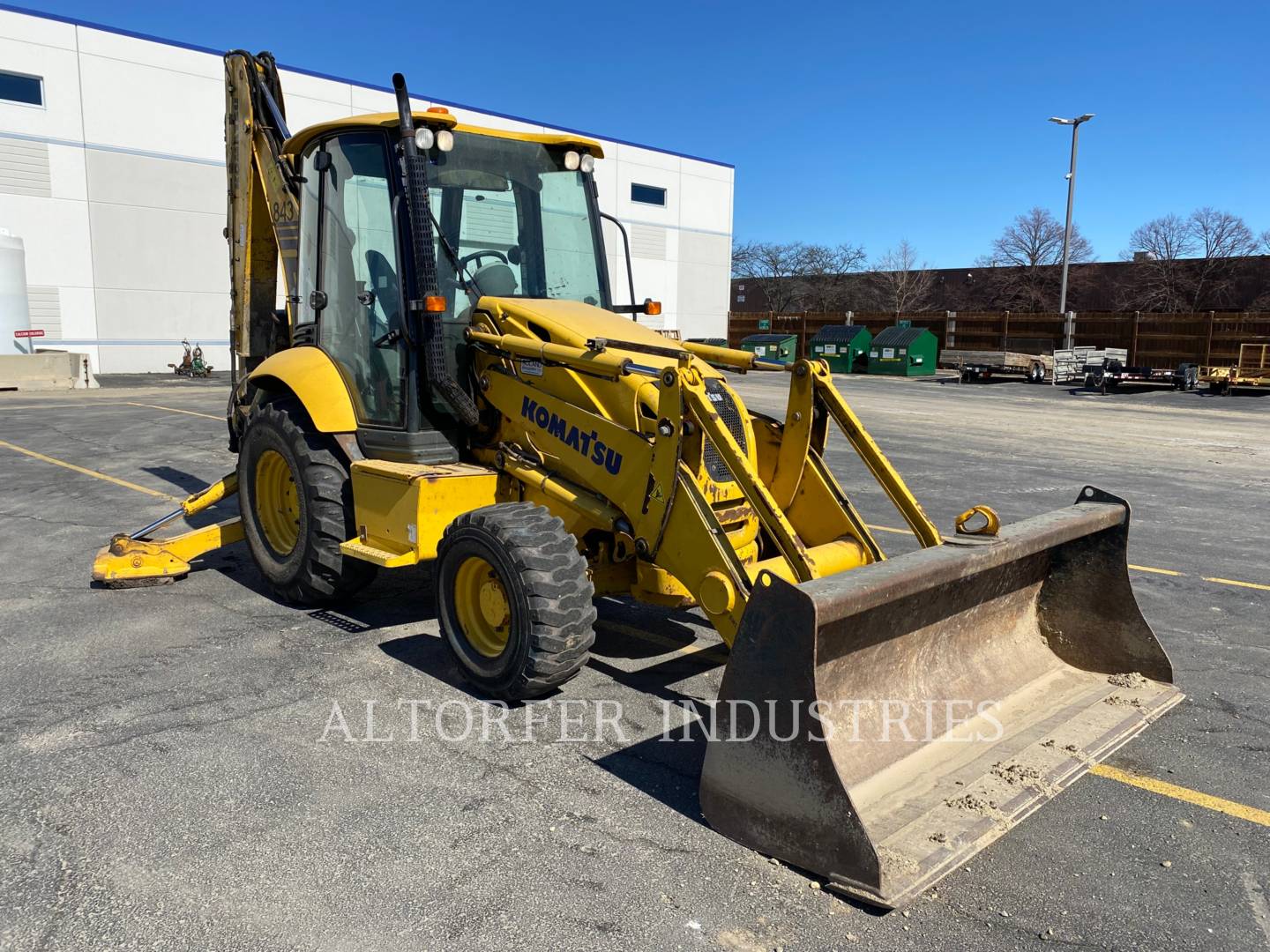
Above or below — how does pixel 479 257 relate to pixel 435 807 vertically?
above

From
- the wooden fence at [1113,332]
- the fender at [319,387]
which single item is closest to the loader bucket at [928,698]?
the fender at [319,387]

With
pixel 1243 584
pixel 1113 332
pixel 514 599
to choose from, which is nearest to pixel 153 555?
pixel 514 599

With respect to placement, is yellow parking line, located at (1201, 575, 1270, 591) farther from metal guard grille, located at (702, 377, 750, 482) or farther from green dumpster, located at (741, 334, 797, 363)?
green dumpster, located at (741, 334, 797, 363)

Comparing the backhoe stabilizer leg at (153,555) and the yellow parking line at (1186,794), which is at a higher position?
the backhoe stabilizer leg at (153,555)

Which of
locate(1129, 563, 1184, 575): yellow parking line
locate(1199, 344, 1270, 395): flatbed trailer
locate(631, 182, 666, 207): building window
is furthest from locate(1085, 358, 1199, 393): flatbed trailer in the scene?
locate(1129, 563, 1184, 575): yellow parking line

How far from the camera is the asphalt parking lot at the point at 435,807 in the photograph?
2887 millimetres

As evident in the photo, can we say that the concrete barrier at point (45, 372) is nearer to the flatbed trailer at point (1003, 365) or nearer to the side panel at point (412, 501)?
the side panel at point (412, 501)

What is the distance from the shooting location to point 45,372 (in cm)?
2169

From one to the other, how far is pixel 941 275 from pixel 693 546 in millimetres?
53909

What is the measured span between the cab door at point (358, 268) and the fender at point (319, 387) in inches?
2.0

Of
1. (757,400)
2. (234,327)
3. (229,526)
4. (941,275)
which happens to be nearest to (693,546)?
(229,526)

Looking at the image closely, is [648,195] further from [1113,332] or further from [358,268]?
[358,268]

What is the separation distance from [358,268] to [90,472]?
7.39 metres

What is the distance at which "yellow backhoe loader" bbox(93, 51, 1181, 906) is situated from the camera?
3254mm
